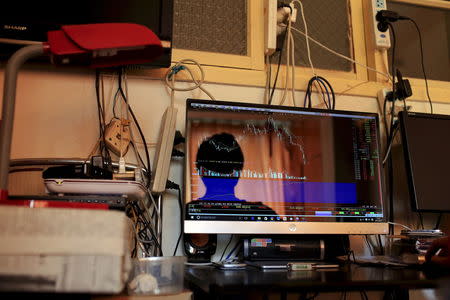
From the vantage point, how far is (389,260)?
118 centimetres

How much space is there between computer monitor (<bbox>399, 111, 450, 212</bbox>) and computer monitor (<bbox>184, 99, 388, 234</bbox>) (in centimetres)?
12

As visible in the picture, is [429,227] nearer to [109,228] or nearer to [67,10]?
[109,228]

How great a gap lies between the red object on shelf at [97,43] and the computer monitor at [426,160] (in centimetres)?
100

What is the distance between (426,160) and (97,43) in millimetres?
1169

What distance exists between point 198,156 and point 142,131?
28 cm

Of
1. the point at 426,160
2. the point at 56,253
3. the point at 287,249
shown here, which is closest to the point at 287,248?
the point at 287,249

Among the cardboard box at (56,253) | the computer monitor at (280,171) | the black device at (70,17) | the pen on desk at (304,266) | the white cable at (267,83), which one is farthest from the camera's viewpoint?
the white cable at (267,83)

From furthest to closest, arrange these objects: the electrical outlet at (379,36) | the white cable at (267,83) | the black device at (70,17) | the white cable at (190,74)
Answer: the electrical outlet at (379,36) < the white cable at (267,83) < the white cable at (190,74) < the black device at (70,17)

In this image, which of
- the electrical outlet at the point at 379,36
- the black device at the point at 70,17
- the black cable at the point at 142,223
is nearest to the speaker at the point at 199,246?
the black cable at the point at 142,223

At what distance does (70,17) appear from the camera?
132cm

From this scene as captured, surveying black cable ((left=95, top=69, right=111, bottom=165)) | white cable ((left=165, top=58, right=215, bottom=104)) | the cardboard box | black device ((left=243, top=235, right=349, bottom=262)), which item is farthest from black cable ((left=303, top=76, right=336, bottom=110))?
the cardboard box

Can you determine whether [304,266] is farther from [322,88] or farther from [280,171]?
[322,88]

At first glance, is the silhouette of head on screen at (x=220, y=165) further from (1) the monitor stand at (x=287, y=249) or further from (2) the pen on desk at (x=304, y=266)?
(2) the pen on desk at (x=304, y=266)

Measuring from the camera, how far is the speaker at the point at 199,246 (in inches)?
48.1
